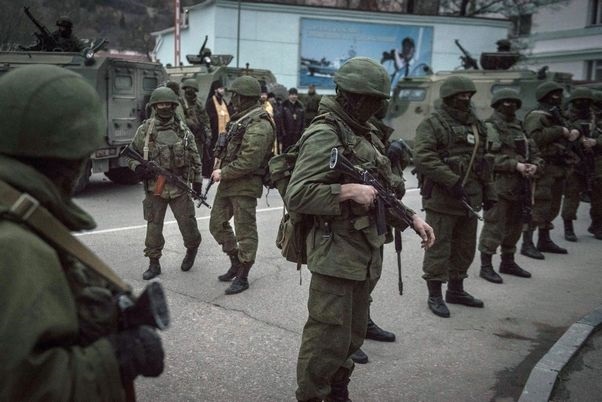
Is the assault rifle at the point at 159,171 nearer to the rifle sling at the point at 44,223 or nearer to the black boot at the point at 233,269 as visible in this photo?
the black boot at the point at 233,269

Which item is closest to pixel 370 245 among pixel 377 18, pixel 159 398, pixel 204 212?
pixel 159 398

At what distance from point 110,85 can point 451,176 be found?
23.3 ft

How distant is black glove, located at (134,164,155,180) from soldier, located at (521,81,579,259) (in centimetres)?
429

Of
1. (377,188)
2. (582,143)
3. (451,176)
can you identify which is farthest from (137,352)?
(582,143)

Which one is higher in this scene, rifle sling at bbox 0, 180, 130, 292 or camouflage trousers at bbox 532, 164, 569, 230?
rifle sling at bbox 0, 180, 130, 292

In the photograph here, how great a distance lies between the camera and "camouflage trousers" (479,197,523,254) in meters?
6.30

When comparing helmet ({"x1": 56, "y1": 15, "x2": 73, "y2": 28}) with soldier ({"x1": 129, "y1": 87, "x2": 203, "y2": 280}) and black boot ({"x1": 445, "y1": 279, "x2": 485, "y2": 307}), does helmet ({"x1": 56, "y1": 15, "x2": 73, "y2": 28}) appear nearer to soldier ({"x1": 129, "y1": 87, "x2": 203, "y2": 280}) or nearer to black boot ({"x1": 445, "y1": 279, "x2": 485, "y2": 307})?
soldier ({"x1": 129, "y1": 87, "x2": 203, "y2": 280})

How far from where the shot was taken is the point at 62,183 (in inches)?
62.4

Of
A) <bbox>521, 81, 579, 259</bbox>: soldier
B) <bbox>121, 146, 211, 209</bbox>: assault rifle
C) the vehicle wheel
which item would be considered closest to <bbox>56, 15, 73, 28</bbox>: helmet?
the vehicle wheel

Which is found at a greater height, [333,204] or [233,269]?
[333,204]

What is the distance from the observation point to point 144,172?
18.9 feet

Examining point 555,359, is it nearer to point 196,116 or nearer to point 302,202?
point 302,202

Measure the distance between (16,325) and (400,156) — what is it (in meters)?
3.63

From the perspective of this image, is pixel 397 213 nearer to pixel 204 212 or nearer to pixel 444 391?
pixel 444 391
